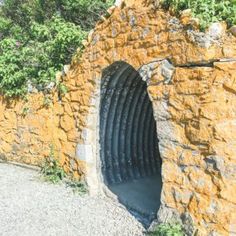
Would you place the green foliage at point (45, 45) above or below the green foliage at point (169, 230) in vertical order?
above

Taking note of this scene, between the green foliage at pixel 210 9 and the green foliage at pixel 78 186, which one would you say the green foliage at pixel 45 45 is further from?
the green foliage at pixel 210 9

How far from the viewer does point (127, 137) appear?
6762 mm

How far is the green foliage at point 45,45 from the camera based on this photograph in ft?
24.3

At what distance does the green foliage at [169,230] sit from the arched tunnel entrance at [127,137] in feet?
3.87

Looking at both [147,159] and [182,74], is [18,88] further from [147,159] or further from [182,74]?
[182,74]

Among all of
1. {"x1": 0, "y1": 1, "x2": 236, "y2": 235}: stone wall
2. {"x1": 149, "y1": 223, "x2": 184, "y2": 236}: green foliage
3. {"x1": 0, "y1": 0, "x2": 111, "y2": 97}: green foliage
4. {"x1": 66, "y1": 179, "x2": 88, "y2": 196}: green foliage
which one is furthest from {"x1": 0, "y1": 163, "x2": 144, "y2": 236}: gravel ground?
{"x1": 0, "y1": 0, "x2": 111, "y2": 97}: green foliage

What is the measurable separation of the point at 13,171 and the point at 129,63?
396 cm

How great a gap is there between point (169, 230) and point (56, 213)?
1885 millimetres

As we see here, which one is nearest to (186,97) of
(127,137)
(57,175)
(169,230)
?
(169,230)

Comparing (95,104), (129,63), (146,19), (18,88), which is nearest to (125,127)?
(95,104)

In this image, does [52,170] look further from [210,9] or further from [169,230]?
[210,9]

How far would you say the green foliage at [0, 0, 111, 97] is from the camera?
7.42 meters

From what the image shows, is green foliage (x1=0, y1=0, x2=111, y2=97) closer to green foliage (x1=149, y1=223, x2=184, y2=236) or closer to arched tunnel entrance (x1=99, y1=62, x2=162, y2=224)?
arched tunnel entrance (x1=99, y1=62, x2=162, y2=224)

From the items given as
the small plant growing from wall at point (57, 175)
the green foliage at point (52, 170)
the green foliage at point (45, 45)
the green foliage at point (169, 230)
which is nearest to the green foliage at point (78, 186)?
the small plant growing from wall at point (57, 175)
